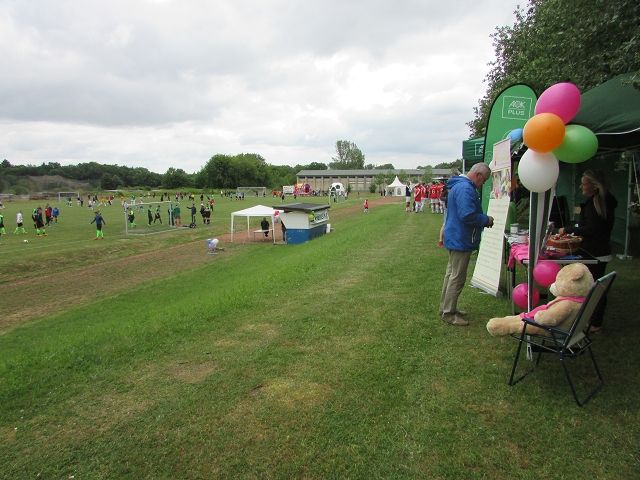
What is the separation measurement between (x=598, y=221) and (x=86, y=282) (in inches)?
636

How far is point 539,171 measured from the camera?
4266mm

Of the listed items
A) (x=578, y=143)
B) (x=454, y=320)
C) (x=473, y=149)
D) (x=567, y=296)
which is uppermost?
(x=473, y=149)

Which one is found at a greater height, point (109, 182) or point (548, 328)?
point (109, 182)

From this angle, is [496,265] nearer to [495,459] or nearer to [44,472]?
[495,459]

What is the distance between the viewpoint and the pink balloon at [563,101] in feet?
13.6

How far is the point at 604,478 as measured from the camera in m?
2.86

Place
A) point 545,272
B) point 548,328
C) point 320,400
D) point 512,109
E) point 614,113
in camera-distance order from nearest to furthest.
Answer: point 548,328 < point 320,400 < point 614,113 < point 545,272 < point 512,109

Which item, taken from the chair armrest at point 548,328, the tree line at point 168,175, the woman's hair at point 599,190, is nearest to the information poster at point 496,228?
the woman's hair at point 599,190

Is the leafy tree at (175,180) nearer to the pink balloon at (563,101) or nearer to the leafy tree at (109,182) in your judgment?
the leafy tree at (109,182)

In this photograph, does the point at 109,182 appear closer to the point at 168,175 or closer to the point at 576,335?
the point at 168,175

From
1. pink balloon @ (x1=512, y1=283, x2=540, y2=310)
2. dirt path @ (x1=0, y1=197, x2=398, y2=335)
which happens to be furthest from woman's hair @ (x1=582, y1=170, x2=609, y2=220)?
dirt path @ (x1=0, y1=197, x2=398, y2=335)

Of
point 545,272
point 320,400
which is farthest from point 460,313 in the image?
point 320,400

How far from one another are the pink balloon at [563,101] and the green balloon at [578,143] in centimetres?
15

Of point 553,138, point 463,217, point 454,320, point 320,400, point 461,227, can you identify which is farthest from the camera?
point 454,320
